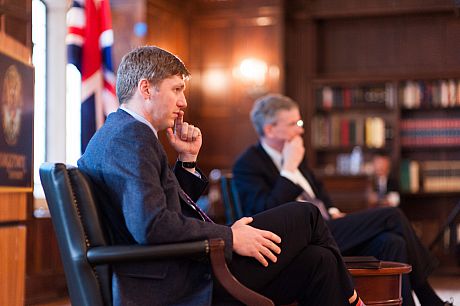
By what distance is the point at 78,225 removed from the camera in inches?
95.4

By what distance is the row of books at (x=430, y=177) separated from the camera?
29.0ft

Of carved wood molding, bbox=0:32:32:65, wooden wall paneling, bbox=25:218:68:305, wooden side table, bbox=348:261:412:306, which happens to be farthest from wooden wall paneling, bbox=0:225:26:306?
wooden wall paneling, bbox=25:218:68:305

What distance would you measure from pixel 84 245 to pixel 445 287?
4.94 meters

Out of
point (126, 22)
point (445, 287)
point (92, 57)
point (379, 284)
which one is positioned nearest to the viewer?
point (379, 284)

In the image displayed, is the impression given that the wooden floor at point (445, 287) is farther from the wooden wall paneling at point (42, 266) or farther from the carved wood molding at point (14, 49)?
the carved wood molding at point (14, 49)

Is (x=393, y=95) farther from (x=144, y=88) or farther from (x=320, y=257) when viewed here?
(x=144, y=88)

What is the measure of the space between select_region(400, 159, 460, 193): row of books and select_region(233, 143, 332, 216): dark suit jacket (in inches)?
185

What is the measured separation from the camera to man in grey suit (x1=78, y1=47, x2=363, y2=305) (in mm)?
2387

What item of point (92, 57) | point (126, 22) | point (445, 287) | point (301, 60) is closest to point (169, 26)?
point (126, 22)

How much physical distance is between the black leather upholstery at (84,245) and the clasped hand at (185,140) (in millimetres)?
589

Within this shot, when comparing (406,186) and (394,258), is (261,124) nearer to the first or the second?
(394,258)

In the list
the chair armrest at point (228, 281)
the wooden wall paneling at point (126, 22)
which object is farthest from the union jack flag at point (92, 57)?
the chair armrest at point (228, 281)

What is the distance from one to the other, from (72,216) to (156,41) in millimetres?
6096

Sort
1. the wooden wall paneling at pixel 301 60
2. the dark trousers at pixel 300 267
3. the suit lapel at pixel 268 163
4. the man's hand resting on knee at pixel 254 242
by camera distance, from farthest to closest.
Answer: the wooden wall paneling at pixel 301 60, the suit lapel at pixel 268 163, the dark trousers at pixel 300 267, the man's hand resting on knee at pixel 254 242
